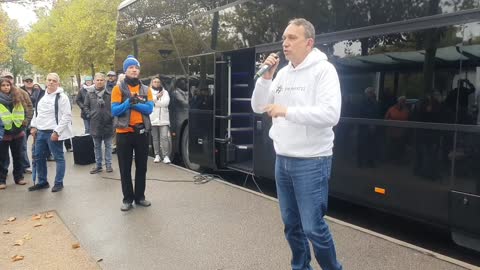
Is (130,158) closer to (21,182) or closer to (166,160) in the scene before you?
(21,182)

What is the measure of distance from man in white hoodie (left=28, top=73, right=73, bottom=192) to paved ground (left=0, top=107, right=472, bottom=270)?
1.91ft

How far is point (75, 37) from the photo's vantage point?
85.4 feet

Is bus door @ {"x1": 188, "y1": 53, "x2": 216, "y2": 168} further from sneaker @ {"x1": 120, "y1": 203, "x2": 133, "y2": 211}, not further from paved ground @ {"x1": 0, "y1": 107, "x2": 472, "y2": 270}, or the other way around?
sneaker @ {"x1": 120, "y1": 203, "x2": 133, "y2": 211}

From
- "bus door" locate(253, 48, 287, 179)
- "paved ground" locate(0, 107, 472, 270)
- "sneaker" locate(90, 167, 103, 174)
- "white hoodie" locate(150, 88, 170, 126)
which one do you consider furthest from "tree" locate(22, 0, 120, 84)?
"bus door" locate(253, 48, 287, 179)

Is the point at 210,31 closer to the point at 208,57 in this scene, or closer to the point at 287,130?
the point at 208,57

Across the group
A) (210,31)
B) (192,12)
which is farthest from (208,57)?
(192,12)

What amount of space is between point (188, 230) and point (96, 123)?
4.03 metres

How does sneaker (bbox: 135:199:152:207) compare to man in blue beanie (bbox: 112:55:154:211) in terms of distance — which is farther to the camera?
sneaker (bbox: 135:199:152:207)

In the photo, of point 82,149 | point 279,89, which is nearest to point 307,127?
point 279,89

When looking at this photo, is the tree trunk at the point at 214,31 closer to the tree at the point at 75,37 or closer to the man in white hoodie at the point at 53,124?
the man in white hoodie at the point at 53,124

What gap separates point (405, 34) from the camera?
155 inches

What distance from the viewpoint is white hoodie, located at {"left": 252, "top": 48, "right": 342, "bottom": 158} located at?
2455 millimetres

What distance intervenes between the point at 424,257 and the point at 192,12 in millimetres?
5543

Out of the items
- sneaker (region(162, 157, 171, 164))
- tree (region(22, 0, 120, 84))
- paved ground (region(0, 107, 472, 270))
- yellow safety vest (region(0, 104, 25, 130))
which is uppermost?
tree (region(22, 0, 120, 84))
